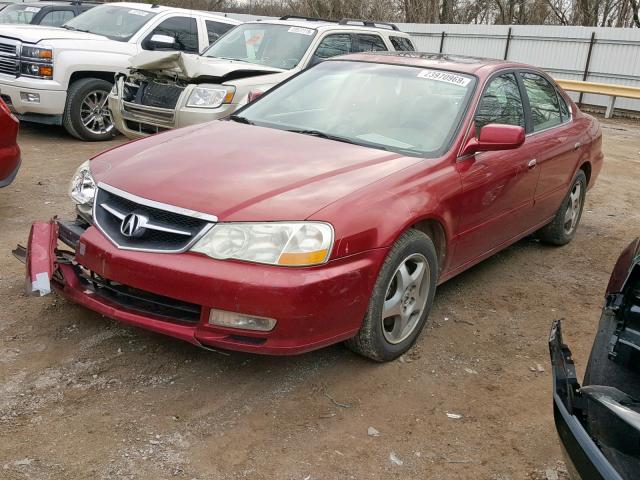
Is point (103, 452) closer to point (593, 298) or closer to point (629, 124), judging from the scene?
point (593, 298)

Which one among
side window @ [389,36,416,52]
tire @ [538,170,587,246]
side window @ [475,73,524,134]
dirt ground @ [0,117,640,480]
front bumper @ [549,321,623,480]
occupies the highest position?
side window @ [389,36,416,52]

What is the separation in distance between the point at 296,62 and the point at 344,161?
14.3ft

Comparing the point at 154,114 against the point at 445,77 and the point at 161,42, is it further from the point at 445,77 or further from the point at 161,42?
the point at 445,77

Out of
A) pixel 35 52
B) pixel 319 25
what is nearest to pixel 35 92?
pixel 35 52

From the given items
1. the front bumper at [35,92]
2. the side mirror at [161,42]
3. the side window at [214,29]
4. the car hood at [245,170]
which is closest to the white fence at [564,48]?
the side window at [214,29]

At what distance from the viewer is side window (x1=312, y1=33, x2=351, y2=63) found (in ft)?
25.3

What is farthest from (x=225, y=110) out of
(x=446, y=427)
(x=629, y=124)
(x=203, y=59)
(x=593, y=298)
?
(x=629, y=124)

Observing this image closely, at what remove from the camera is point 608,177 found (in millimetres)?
9078

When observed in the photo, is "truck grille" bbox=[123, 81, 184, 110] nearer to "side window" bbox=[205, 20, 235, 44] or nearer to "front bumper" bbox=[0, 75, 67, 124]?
"front bumper" bbox=[0, 75, 67, 124]

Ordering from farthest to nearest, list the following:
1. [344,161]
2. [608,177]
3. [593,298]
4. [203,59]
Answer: [608,177], [203,59], [593,298], [344,161]

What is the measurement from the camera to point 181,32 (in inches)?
370

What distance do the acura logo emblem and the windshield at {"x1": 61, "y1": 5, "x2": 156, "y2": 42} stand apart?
6.66 metres

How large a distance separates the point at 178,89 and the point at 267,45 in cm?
142

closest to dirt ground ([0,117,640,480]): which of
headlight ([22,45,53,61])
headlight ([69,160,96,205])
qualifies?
headlight ([69,160,96,205])
